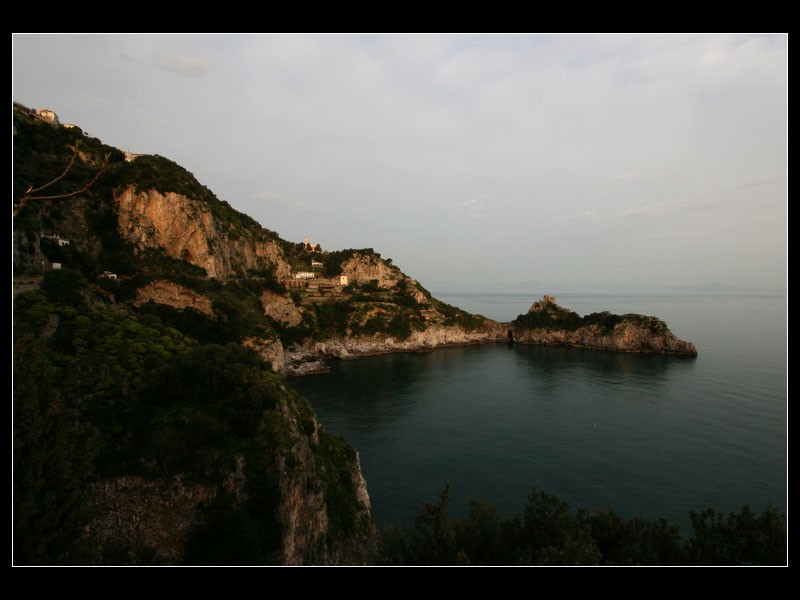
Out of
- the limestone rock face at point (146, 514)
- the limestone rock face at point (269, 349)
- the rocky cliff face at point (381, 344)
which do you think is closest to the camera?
the limestone rock face at point (146, 514)

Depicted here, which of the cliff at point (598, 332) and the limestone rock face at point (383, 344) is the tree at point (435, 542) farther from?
the cliff at point (598, 332)

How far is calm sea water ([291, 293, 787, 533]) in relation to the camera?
25219 mm

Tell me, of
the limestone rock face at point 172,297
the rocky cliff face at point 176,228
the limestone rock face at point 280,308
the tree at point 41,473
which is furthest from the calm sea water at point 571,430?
the rocky cliff face at point 176,228

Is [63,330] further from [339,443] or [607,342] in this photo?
[607,342]

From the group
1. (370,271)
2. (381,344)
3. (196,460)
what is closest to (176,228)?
(381,344)

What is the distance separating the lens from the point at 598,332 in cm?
8250

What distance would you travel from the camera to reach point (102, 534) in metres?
11.5

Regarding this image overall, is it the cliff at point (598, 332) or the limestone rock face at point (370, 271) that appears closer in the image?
the cliff at point (598, 332)

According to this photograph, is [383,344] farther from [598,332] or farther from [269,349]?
[598,332]

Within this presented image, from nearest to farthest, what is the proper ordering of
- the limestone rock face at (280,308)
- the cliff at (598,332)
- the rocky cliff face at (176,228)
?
the rocky cliff face at (176,228)
the limestone rock face at (280,308)
the cliff at (598,332)

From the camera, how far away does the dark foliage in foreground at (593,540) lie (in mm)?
12000

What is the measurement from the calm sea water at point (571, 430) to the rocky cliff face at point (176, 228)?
2752 cm

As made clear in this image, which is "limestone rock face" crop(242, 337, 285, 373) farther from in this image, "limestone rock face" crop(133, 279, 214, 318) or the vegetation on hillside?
the vegetation on hillside
